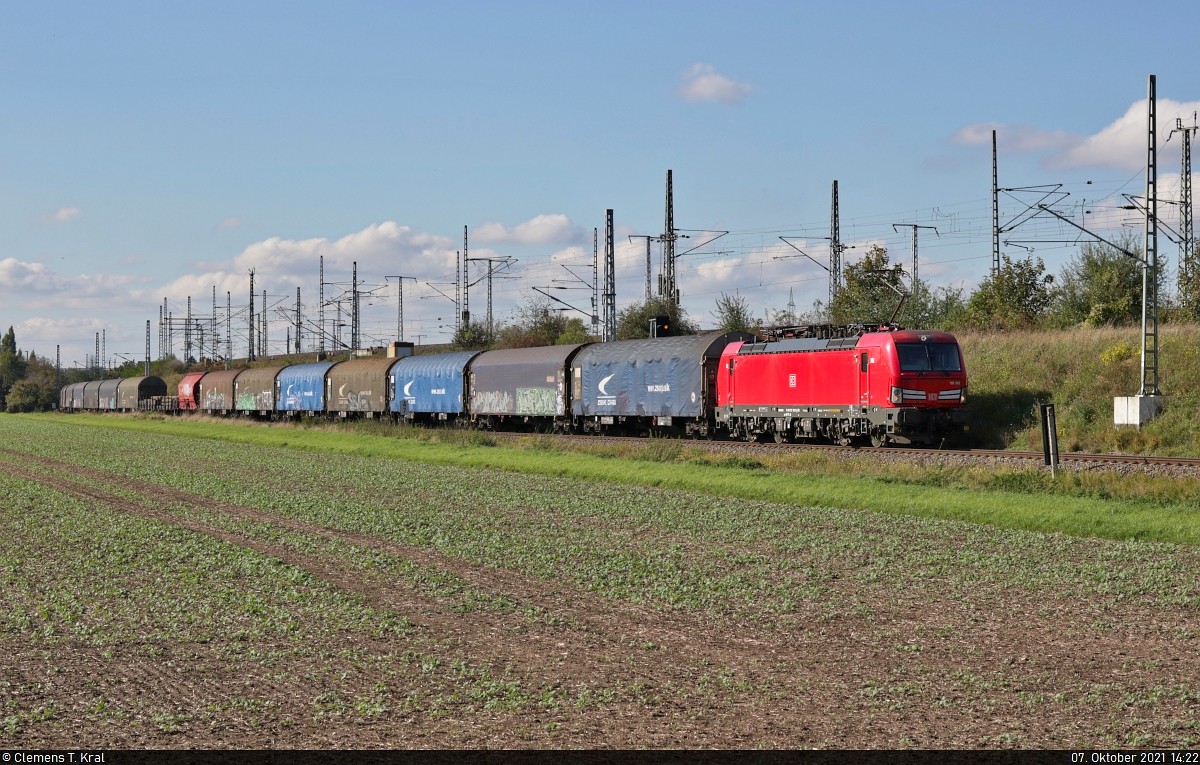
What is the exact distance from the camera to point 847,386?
30969mm

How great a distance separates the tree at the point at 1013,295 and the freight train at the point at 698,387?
17.5 meters

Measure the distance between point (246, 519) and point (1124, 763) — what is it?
1562cm

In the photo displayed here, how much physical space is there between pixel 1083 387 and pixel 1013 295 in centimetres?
1567

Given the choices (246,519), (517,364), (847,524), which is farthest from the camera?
(517,364)

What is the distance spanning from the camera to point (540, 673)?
355 inches

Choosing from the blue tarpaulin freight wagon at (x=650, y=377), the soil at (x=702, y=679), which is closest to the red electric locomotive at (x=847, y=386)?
the blue tarpaulin freight wagon at (x=650, y=377)

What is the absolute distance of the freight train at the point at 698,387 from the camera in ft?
97.8

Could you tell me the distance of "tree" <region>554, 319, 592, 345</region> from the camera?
71.9m

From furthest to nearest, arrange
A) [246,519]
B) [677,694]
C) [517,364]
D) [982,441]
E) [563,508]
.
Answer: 1. [517,364]
2. [982,441]
3. [563,508]
4. [246,519]
5. [677,694]

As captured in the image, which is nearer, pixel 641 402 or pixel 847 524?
pixel 847 524

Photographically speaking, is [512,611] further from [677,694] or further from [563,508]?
[563,508]

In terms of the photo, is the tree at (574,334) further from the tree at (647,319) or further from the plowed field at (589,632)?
A: the plowed field at (589,632)

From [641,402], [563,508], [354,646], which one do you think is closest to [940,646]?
[354,646]

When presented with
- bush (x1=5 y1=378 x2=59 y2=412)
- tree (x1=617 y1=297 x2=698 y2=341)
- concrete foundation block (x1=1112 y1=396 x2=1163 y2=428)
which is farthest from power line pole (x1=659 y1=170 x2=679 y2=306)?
bush (x1=5 y1=378 x2=59 y2=412)
